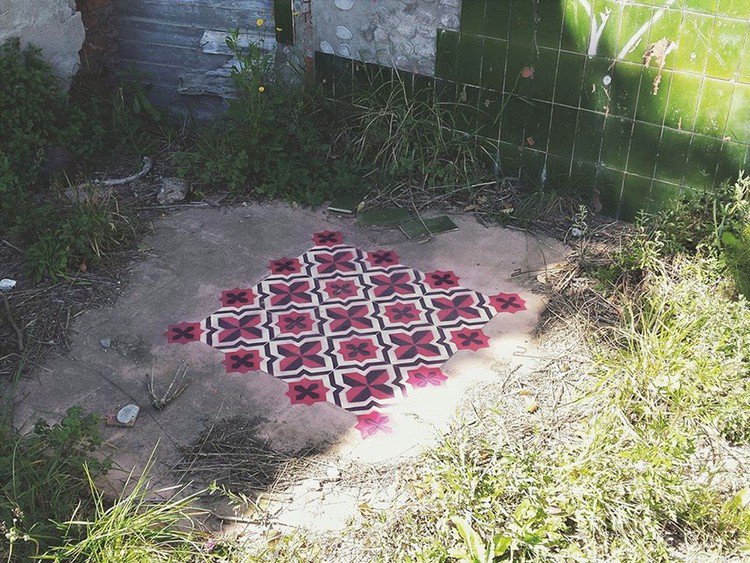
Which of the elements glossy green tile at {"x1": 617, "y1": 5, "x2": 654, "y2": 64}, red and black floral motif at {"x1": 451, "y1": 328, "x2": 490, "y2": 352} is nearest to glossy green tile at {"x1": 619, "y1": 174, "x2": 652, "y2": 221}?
glossy green tile at {"x1": 617, "y1": 5, "x2": 654, "y2": 64}

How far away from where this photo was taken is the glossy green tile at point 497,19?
15.8 feet

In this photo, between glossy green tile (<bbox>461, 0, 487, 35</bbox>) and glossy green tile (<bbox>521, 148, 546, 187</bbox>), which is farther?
glossy green tile (<bbox>521, 148, 546, 187</bbox>)

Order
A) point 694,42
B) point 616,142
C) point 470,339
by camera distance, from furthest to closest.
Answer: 1. point 616,142
2. point 694,42
3. point 470,339

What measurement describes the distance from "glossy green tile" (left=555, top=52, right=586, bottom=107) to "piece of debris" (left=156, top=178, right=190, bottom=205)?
229cm

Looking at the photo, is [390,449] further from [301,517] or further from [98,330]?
[98,330]

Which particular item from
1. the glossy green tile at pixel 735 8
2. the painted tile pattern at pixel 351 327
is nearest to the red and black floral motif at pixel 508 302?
the painted tile pattern at pixel 351 327

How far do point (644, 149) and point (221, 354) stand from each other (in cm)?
249

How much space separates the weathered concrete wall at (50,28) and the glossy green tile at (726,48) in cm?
387

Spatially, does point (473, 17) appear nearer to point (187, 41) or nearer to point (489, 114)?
point (489, 114)

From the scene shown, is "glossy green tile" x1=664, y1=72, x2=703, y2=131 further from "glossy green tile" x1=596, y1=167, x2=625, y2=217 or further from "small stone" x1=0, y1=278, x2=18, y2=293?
"small stone" x1=0, y1=278, x2=18, y2=293

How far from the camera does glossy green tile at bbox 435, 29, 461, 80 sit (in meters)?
5.07

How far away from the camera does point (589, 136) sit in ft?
15.8

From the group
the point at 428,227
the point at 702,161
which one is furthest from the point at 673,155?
the point at 428,227

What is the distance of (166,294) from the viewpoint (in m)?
4.41
